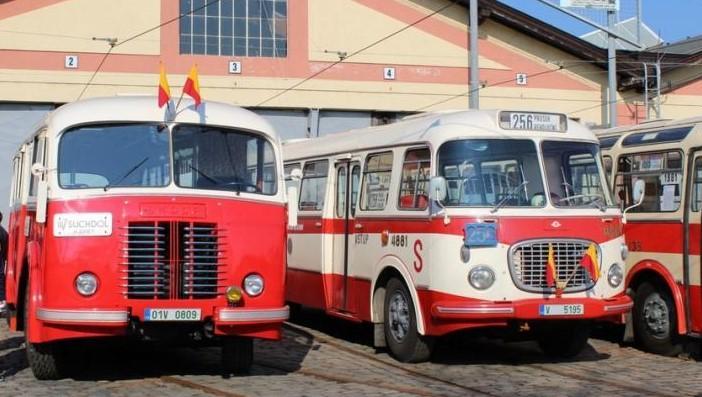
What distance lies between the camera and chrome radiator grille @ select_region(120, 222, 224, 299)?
359 inches

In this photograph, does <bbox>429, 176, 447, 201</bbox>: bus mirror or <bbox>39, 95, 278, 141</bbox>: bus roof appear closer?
<bbox>39, 95, 278, 141</bbox>: bus roof

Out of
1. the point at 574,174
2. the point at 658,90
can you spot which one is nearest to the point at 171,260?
the point at 574,174

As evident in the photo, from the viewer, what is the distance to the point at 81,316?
881 cm

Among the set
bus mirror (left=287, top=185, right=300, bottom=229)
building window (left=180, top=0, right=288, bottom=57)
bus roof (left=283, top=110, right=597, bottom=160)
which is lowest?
bus mirror (left=287, top=185, right=300, bottom=229)

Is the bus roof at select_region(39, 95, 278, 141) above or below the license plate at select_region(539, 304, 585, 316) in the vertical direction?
above

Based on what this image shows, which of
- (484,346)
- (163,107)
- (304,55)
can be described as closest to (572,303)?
(484,346)

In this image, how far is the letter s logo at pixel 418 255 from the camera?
1095cm

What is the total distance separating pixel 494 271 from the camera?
1045 cm

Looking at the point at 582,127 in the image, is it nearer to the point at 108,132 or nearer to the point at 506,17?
the point at 108,132

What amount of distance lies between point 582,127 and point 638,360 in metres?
2.94

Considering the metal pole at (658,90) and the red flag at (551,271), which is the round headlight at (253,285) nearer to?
the red flag at (551,271)

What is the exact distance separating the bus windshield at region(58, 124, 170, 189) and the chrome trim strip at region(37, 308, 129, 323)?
1.22m

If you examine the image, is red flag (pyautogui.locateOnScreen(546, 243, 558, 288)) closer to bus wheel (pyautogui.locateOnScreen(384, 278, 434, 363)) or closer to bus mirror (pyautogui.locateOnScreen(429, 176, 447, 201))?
bus mirror (pyautogui.locateOnScreen(429, 176, 447, 201))

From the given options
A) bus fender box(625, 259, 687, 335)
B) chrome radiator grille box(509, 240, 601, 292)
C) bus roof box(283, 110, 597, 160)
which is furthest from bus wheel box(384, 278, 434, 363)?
→ bus fender box(625, 259, 687, 335)
